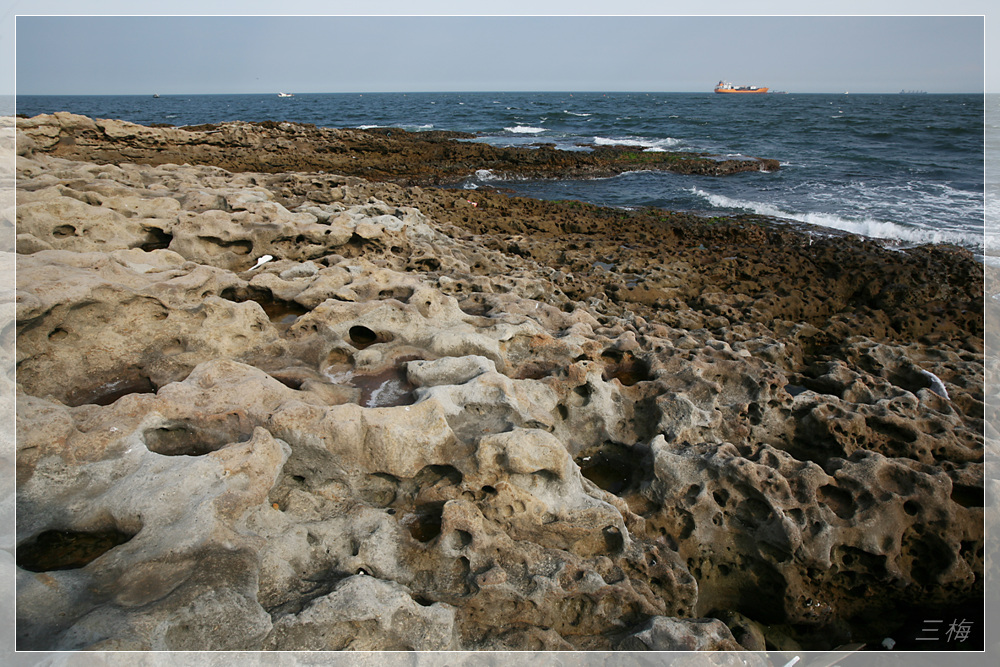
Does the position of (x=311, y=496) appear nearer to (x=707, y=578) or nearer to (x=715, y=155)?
Result: (x=707, y=578)

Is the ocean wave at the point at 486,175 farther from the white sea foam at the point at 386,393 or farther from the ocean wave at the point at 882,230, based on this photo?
the white sea foam at the point at 386,393

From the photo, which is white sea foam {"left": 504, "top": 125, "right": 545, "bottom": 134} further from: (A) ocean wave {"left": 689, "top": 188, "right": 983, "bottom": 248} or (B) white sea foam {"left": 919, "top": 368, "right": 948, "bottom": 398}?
(B) white sea foam {"left": 919, "top": 368, "right": 948, "bottom": 398}

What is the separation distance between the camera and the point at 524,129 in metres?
39.6

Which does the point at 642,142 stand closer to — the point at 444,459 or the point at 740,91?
the point at 444,459

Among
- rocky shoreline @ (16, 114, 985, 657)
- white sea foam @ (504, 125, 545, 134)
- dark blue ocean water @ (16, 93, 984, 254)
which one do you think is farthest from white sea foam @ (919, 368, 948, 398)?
white sea foam @ (504, 125, 545, 134)

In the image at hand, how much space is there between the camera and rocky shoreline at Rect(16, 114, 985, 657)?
2559 mm

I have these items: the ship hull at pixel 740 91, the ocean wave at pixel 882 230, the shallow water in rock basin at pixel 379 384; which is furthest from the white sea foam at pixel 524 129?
the ship hull at pixel 740 91

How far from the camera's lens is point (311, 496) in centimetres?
319

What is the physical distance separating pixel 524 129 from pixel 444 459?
3947 centimetres

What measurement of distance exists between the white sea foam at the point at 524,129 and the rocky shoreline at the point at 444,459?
3327 cm

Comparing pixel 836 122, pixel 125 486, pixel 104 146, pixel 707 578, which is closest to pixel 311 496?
pixel 125 486

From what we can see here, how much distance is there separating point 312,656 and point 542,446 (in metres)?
1.59

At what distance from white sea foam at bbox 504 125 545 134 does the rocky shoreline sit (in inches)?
1310

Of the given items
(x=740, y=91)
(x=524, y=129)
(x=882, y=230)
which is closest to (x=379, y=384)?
(x=882, y=230)
